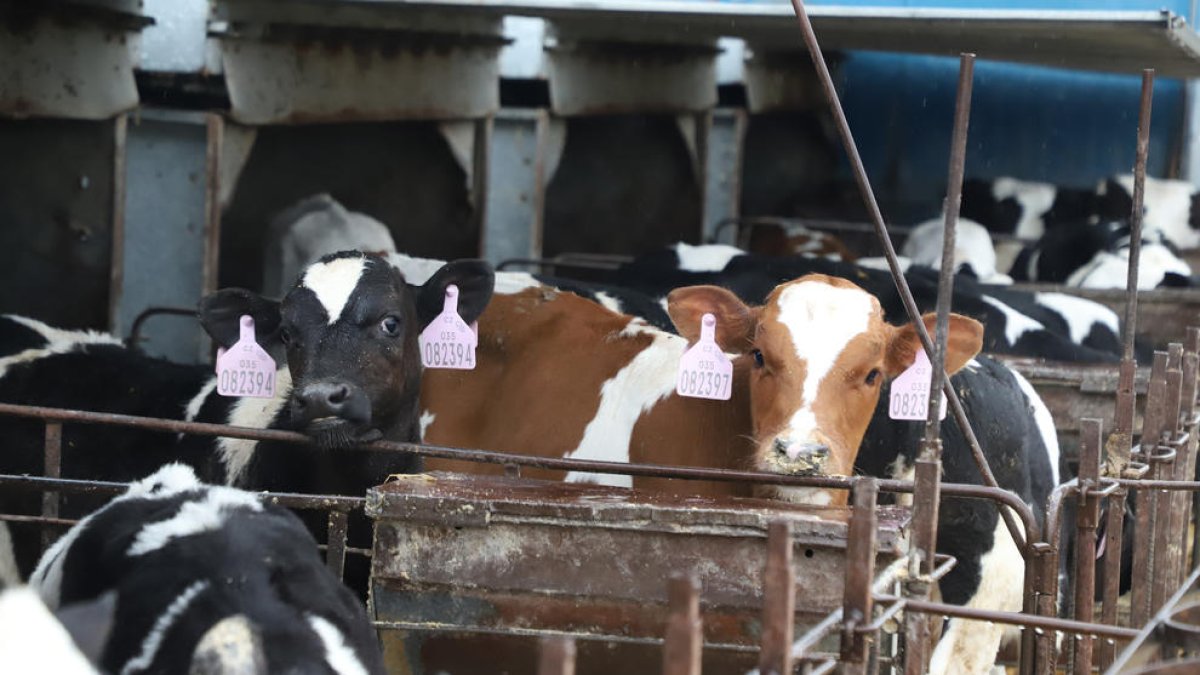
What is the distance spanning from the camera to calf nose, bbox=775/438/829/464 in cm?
493

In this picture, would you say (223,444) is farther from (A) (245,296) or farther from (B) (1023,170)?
(B) (1023,170)

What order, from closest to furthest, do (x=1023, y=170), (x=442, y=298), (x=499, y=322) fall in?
1. (x=442, y=298)
2. (x=499, y=322)
3. (x=1023, y=170)

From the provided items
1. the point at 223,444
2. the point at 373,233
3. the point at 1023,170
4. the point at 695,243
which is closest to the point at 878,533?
the point at 223,444

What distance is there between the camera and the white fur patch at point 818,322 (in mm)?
5305

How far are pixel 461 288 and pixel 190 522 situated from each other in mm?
2361

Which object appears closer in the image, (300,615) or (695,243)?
(300,615)

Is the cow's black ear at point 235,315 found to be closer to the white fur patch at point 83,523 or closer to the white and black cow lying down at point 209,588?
the white fur patch at point 83,523

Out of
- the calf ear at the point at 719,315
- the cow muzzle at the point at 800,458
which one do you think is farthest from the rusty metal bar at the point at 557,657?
the calf ear at the point at 719,315

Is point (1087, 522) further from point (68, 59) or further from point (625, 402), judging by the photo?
point (68, 59)

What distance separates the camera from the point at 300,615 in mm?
3561

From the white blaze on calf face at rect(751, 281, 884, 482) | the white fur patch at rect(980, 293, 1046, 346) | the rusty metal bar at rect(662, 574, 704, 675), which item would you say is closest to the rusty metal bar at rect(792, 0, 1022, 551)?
the white blaze on calf face at rect(751, 281, 884, 482)

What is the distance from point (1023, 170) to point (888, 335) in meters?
11.8

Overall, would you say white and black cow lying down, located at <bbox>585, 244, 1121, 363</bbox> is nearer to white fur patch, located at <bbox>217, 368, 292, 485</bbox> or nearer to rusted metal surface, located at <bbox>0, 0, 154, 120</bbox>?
rusted metal surface, located at <bbox>0, 0, 154, 120</bbox>

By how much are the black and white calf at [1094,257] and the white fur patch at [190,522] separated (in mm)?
8640
